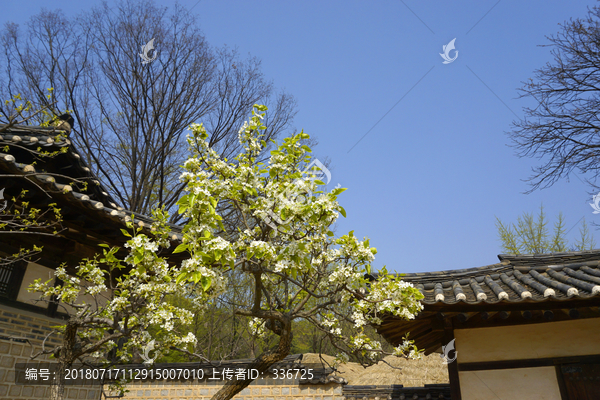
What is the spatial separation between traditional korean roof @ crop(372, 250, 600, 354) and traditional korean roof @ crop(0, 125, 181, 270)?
3511mm

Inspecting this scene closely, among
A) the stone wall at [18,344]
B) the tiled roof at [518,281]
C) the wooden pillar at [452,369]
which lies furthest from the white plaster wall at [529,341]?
the stone wall at [18,344]

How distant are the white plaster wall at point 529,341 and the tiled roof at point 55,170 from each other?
13.5 ft

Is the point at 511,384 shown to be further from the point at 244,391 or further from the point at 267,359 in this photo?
the point at 244,391

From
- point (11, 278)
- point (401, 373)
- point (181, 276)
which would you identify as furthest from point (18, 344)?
point (401, 373)

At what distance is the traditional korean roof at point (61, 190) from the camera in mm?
4500

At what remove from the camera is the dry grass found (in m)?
11.7

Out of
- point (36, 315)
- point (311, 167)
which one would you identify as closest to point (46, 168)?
point (36, 315)

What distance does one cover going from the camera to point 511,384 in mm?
4840

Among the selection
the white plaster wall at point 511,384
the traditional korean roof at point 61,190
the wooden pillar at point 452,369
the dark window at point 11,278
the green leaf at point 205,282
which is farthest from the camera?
the dark window at point 11,278

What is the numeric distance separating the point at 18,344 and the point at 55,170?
2.64 metres

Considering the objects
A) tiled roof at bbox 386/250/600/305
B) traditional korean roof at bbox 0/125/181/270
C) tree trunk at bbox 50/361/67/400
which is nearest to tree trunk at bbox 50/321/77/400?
tree trunk at bbox 50/361/67/400

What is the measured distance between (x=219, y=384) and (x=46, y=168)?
569 centimetres

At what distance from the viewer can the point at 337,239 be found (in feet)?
12.5

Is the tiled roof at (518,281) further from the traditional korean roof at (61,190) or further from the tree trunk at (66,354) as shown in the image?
the tree trunk at (66,354)
